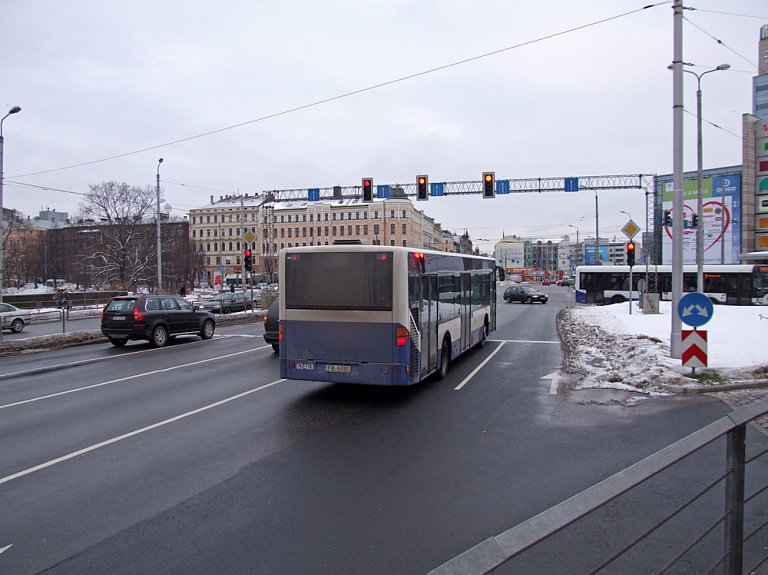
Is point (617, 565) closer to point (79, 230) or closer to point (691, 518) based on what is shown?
point (691, 518)

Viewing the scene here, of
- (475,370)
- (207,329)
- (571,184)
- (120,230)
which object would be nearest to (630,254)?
(571,184)

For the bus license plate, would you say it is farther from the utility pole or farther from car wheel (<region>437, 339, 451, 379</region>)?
the utility pole

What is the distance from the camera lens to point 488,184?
26125 mm

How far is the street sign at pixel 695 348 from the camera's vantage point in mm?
9680

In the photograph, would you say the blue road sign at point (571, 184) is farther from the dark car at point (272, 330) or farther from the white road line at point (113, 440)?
the white road line at point (113, 440)

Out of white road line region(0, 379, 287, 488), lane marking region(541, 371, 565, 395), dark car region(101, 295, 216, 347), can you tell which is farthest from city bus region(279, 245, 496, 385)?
dark car region(101, 295, 216, 347)

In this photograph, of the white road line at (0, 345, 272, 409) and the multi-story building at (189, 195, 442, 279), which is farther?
the multi-story building at (189, 195, 442, 279)

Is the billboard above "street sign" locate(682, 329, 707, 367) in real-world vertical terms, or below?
above

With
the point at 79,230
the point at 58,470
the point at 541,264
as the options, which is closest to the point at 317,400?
the point at 58,470

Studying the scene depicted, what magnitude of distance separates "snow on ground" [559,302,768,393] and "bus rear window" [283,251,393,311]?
4.68 metres

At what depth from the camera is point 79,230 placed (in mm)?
89125

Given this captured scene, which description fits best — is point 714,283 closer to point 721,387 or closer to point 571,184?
point 571,184

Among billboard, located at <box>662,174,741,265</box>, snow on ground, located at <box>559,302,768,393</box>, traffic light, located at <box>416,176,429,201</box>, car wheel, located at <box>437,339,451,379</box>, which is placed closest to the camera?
snow on ground, located at <box>559,302,768,393</box>

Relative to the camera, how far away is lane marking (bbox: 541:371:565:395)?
33.2 feet
